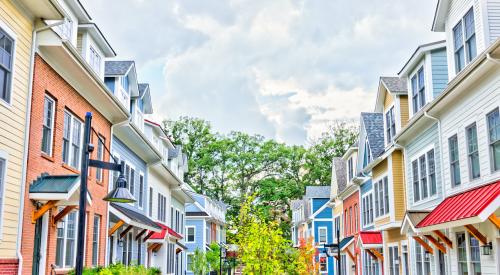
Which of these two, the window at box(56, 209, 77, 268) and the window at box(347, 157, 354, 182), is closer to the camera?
the window at box(56, 209, 77, 268)

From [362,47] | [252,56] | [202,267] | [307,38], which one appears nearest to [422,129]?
[362,47]

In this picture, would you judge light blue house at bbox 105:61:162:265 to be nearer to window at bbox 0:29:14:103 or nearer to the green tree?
window at bbox 0:29:14:103

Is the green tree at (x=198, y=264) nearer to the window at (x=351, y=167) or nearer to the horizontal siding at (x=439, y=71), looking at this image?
the window at (x=351, y=167)

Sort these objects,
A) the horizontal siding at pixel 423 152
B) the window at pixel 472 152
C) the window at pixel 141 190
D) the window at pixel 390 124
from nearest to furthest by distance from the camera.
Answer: the window at pixel 472 152
the horizontal siding at pixel 423 152
the window at pixel 390 124
the window at pixel 141 190

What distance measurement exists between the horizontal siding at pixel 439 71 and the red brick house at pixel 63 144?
34.5 ft

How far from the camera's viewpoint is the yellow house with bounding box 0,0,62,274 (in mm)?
10703

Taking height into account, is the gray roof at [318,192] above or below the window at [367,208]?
above

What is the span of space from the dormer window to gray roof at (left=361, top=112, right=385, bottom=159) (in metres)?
6.28

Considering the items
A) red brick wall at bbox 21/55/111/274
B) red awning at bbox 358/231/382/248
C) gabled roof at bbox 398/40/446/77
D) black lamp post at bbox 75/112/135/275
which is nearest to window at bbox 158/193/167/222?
red awning at bbox 358/231/382/248

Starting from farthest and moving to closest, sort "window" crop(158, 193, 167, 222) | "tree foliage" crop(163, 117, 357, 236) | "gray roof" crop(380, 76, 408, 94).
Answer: "tree foliage" crop(163, 117, 357, 236) → "window" crop(158, 193, 167, 222) → "gray roof" crop(380, 76, 408, 94)

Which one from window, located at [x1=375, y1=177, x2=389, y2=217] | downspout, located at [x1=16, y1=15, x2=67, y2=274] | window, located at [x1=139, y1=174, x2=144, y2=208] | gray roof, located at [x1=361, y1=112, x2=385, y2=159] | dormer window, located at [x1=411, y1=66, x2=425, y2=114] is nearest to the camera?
downspout, located at [x1=16, y1=15, x2=67, y2=274]

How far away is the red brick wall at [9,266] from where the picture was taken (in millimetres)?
10578

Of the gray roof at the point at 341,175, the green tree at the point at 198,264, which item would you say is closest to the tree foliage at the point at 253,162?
the green tree at the point at 198,264

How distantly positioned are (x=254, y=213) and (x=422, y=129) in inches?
278
